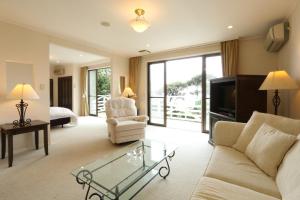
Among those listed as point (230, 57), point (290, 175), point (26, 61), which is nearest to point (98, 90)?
point (26, 61)

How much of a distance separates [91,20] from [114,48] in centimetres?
196

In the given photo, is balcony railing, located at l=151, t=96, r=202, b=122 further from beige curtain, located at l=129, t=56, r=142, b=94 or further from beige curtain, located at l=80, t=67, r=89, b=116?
beige curtain, located at l=80, t=67, r=89, b=116

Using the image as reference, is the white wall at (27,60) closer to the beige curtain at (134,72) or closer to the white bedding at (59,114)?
the white bedding at (59,114)

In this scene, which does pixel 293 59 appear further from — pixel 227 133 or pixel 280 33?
pixel 227 133

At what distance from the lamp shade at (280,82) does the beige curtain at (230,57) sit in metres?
Result: 1.60

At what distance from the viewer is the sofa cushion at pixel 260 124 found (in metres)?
1.78

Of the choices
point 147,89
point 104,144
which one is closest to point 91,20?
point 104,144

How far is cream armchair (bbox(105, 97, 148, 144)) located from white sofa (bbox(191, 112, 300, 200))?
2136 millimetres

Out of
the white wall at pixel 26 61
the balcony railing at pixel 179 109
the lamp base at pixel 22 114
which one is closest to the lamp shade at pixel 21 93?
the lamp base at pixel 22 114

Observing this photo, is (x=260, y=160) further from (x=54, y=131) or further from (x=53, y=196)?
(x=54, y=131)

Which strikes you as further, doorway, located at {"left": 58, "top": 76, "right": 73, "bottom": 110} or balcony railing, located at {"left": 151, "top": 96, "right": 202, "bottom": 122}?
Result: doorway, located at {"left": 58, "top": 76, "right": 73, "bottom": 110}

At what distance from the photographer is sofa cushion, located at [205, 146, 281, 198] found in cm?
133

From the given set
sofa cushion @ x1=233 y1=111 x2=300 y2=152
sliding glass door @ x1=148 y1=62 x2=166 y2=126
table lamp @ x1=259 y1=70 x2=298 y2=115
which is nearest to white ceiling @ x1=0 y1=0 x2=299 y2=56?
table lamp @ x1=259 y1=70 x2=298 y2=115

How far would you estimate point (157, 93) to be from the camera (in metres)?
5.82
